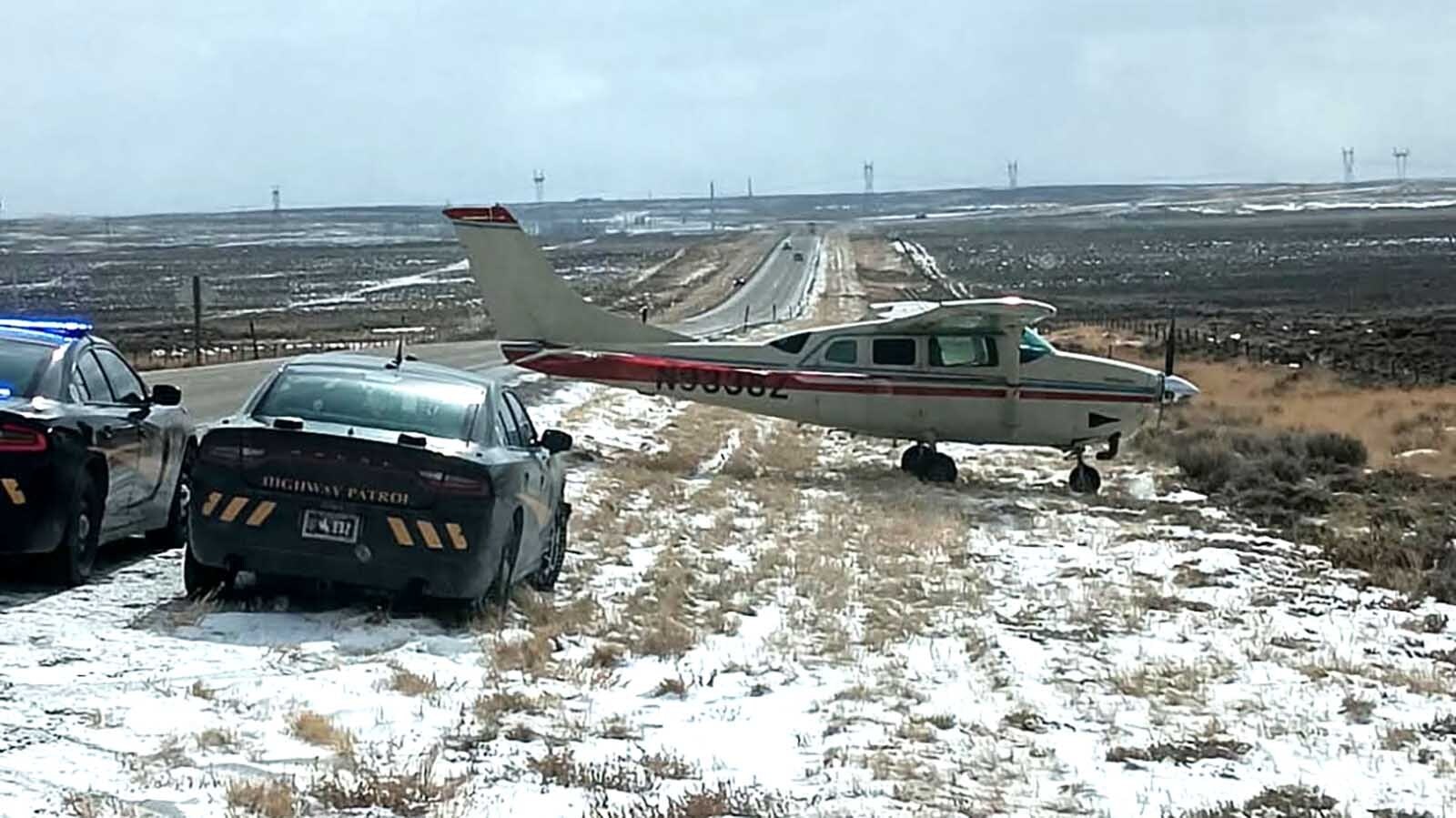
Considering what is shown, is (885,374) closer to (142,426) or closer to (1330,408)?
(142,426)

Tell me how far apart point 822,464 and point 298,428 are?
14.2 meters

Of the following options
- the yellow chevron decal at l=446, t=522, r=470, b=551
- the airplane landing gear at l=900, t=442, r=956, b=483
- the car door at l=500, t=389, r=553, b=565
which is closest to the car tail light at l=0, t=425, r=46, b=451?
the yellow chevron decal at l=446, t=522, r=470, b=551

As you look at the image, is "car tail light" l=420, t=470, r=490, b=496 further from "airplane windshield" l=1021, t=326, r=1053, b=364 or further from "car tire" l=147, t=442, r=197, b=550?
"airplane windshield" l=1021, t=326, r=1053, b=364

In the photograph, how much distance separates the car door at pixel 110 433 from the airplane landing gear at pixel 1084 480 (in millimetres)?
12806

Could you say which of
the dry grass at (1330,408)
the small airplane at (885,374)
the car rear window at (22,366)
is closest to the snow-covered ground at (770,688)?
the car rear window at (22,366)

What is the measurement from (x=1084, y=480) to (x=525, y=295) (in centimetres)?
722

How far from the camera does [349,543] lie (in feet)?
32.7

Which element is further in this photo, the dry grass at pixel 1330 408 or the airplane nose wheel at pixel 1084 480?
the dry grass at pixel 1330 408

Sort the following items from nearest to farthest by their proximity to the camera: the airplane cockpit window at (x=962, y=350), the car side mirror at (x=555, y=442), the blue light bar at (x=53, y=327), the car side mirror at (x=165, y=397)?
the blue light bar at (x=53, y=327) → the car side mirror at (x=555, y=442) → the car side mirror at (x=165, y=397) → the airplane cockpit window at (x=962, y=350)

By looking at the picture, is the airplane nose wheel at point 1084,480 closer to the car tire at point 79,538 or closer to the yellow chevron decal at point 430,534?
the yellow chevron decal at point 430,534

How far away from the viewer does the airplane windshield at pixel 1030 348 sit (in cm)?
2248

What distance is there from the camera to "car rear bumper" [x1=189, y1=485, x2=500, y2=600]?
32.7 ft

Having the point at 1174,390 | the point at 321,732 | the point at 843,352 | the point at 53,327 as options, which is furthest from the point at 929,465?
the point at 321,732

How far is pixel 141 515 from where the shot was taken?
11969 millimetres
